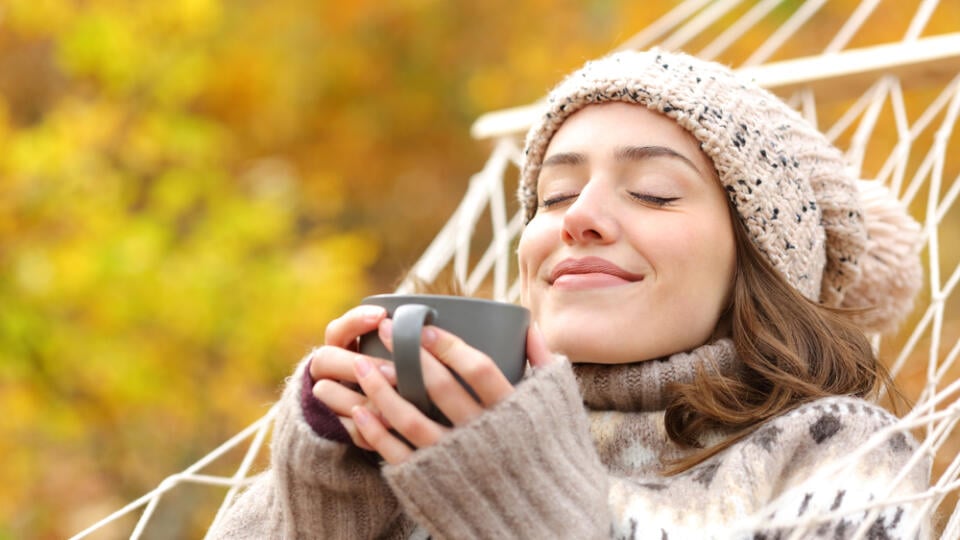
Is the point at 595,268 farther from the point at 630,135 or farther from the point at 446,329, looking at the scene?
the point at 446,329

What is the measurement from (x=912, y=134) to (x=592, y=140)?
2.28ft

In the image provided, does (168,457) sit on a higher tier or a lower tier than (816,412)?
lower

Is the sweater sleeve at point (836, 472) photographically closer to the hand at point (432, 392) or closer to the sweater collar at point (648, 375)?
the sweater collar at point (648, 375)

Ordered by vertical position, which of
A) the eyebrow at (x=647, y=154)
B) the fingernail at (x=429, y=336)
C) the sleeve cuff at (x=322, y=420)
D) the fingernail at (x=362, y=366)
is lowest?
the sleeve cuff at (x=322, y=420)

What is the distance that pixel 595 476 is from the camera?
917mm

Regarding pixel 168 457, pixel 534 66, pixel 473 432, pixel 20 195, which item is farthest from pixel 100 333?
pixel 473 432

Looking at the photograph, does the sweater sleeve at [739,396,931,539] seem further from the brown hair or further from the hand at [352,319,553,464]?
the hand at [352,319,553,464]

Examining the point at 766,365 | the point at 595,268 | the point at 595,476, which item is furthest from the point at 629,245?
the point at 595,476

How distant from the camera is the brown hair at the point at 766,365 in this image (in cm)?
109

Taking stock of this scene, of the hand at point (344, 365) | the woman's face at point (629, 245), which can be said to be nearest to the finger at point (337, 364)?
the hand at point (344, 365)

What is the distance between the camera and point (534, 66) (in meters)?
4.19

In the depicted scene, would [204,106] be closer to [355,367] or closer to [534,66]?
[534,66]

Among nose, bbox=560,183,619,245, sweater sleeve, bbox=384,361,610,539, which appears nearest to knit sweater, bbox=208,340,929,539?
sweater sleeve, bbox=384,361,610,539

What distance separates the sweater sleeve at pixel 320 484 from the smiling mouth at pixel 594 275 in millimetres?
285
